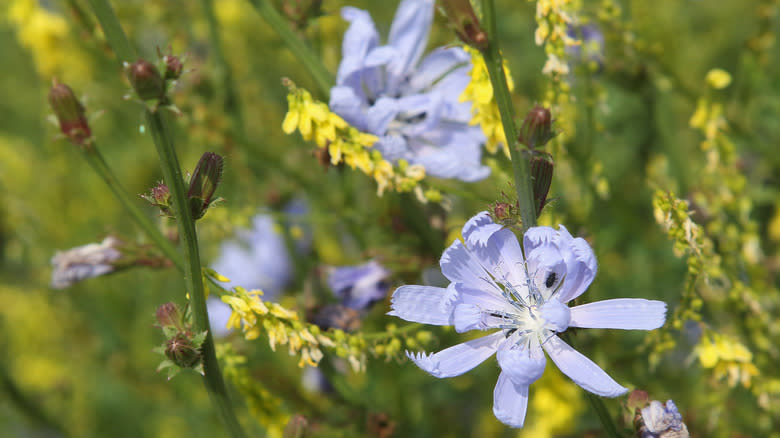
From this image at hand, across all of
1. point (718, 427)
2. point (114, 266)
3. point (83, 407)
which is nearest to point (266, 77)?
point (83, 407)

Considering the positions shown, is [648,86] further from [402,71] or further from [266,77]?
[266,77]

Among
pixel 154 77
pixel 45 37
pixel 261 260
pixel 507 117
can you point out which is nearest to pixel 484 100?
pixel 507 117

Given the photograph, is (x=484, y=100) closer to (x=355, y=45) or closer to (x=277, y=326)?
(x=355, y=45)

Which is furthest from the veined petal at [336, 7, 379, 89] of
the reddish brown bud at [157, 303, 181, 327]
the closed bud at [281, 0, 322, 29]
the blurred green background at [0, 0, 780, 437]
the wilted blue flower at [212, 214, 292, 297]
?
the wilted blue flower at [212, 214, 292, 297]

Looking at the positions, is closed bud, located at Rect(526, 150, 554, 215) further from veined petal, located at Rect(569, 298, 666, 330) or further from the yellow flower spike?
the yellow flower spike

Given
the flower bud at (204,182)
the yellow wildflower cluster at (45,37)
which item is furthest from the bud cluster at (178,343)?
the yellow wildflower cluster at (45,37)

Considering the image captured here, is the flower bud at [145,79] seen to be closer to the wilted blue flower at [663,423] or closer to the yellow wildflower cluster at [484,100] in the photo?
the yellow wildflower cluster at [484,100]
